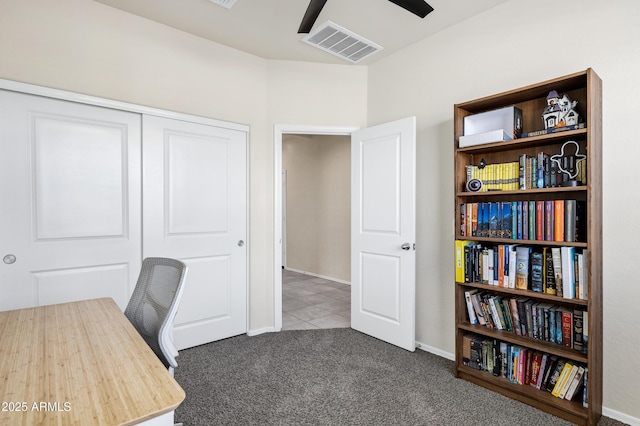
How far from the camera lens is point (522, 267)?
7.22 feet

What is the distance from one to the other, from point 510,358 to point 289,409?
4.94 feet

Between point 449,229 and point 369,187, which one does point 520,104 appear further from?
point 369,187

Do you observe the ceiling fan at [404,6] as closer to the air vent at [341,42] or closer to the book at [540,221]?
the air vent at [341,42]

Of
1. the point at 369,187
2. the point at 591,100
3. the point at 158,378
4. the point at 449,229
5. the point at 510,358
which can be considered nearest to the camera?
the point at 158,378

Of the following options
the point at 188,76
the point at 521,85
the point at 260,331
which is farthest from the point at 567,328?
the point at 188,76

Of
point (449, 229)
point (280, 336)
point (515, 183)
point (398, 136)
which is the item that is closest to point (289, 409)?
point (280, 336)

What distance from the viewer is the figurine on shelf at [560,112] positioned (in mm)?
2055

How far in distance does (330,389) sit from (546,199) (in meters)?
1.96

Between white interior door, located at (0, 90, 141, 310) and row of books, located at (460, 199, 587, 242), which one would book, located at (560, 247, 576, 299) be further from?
white interior door, located at (0, 90, 141, 310)

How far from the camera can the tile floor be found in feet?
12.2

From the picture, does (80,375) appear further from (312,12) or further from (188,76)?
(188,76)

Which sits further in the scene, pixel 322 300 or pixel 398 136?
pixel 322 300

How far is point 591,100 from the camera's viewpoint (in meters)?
1.87

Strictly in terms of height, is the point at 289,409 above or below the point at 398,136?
below
